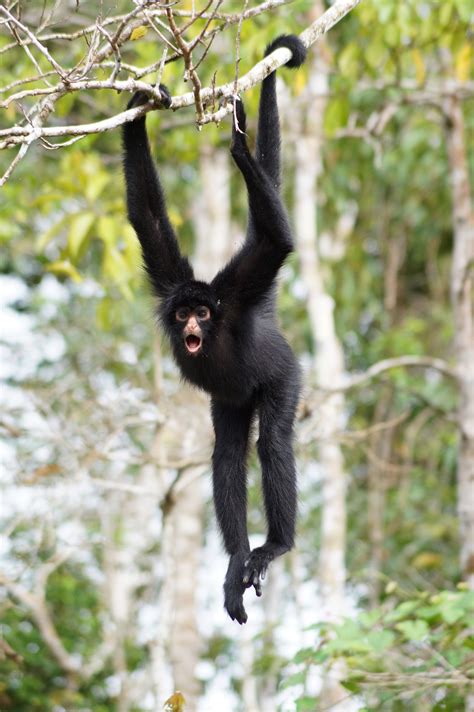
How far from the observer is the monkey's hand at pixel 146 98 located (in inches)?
184

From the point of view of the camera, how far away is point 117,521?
16.1 meters

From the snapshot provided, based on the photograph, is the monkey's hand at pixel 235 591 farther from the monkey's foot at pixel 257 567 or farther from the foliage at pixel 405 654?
the foliage at pixel 405 654

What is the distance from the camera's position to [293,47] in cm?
573

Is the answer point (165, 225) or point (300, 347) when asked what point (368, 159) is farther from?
point (165, 225)

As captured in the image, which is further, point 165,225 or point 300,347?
point 300,347

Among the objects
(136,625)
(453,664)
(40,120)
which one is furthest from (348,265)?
(40,120)

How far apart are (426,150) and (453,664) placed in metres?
8.53

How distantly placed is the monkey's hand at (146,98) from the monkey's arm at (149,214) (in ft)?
1.52

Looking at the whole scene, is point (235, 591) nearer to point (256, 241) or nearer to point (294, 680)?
point (294, 680)

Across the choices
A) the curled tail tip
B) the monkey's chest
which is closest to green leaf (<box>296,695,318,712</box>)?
the monkey's chest

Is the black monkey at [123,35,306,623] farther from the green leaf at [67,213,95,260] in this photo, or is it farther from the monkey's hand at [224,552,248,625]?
the green leaf at [67,213,95,260]

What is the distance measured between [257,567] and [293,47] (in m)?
2.96

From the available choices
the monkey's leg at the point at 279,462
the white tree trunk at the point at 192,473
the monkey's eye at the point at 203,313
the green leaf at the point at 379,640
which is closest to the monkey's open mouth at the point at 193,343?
the monkey's eye at the point at 203,313

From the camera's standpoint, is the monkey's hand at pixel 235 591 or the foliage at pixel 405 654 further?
the foliage at pixel 405 654
